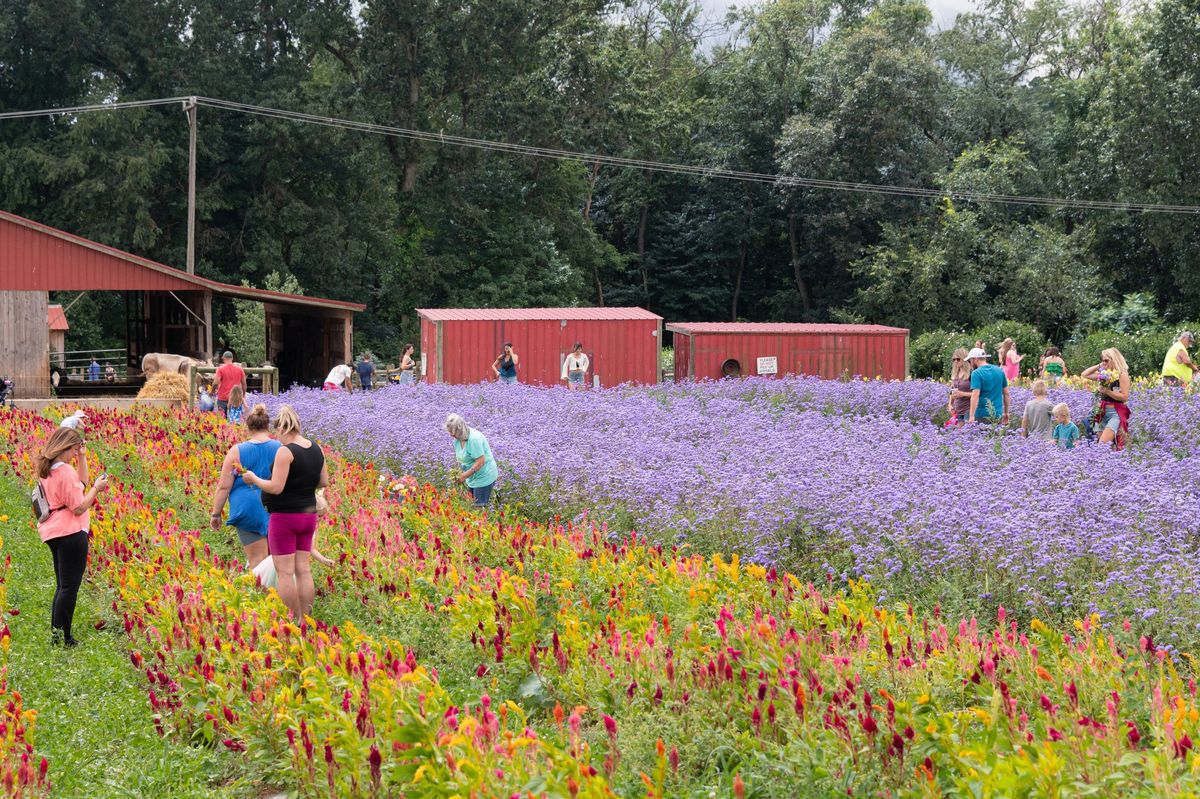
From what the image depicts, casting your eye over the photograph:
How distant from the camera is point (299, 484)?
7.94 meters

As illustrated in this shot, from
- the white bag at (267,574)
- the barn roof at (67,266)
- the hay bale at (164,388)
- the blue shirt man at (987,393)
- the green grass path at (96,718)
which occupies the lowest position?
the green grass path at (96,718)

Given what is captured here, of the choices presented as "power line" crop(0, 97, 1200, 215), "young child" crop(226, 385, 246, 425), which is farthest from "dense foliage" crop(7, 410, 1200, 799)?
"power line" crop(0, 97, 1200, 215)

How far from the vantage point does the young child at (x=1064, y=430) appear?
1258 cm

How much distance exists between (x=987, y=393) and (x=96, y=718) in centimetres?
1142

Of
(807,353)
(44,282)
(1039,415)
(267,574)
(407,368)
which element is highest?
(44,282)

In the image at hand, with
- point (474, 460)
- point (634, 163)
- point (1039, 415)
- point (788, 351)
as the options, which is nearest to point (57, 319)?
point (634, 163)

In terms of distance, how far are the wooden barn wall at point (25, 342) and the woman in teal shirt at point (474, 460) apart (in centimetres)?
2061

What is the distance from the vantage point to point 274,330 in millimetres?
38500

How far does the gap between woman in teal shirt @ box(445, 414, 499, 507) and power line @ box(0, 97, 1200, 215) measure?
34.0 meters

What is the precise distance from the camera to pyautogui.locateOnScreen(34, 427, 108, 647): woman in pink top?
8.12 meters

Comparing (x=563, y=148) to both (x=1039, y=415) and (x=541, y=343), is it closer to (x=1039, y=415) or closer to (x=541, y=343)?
(x=541, y=343)

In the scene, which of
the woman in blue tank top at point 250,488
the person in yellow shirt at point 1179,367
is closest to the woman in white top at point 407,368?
the person in yellow shirt at point 1179,367

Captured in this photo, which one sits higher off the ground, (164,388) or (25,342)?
(25,342)

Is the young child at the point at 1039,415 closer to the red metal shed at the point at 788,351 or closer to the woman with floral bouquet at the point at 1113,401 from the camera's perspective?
the woman with floral bouquet at the point at 1113,401
